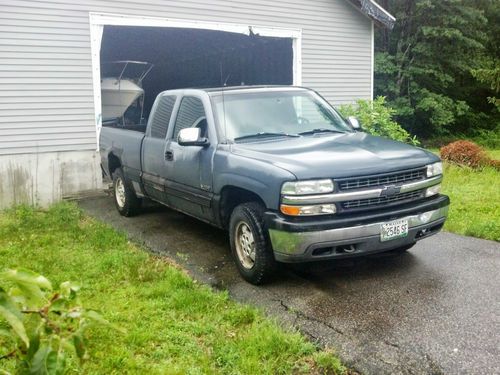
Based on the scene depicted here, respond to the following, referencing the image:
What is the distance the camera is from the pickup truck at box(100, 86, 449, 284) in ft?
14.4

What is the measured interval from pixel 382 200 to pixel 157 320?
7.38 ft

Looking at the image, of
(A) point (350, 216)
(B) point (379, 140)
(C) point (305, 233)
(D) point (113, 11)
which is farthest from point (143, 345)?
(D) point (113, 11)

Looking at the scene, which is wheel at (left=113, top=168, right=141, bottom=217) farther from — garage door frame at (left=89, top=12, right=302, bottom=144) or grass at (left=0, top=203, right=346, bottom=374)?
garage door frame at (left=89, top=12, right=302, bottom=144)

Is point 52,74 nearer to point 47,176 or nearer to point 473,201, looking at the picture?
point 47,176

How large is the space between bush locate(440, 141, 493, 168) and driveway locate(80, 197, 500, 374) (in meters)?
5.38

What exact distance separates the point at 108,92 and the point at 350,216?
964 centimetres

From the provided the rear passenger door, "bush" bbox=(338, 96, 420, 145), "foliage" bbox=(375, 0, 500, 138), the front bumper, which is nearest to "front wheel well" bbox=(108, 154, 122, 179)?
the rear passenger door

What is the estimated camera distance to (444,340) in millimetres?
3719

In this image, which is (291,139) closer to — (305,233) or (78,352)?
(305,233)

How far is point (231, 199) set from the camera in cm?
533

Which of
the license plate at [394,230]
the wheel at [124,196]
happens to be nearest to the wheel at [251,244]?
the license plate at [394,230]

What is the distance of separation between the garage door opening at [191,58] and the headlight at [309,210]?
8016mm

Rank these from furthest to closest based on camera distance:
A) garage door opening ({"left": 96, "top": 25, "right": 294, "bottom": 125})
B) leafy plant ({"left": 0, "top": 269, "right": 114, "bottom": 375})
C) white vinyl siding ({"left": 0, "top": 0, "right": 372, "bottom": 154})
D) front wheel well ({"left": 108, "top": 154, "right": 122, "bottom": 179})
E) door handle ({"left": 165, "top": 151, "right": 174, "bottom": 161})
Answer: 1. garage door opening ({"left": 96, "top": 25, "right": 294, "bottom": 125})
2. white vinyl siding ({"left": 0, "top": 0, "right": 372, "bottom": 154})
3. front wheel well ({"left": 108, "top": 154, "right": 122, "bottom": 179})
4. door handle ({"left": 165, "top": 151, "right": 174, "bottom": 161})
5. leafy plant ({"left": 0, "top": 269, "right": 114, "bottom": 375})

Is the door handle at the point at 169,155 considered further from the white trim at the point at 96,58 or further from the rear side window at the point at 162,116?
the white trim at the point at 96,58
